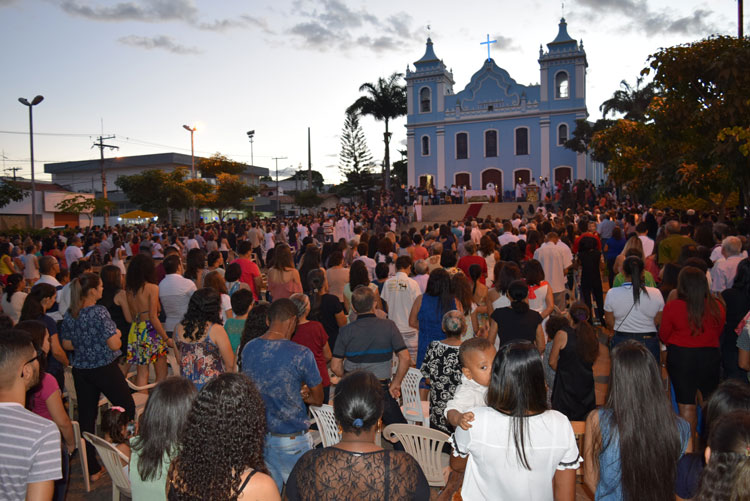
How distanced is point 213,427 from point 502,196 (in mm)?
35876

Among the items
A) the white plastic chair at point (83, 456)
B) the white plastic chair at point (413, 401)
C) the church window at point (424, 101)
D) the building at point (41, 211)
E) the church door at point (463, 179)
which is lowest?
the white plastic chair at point (83, 456)

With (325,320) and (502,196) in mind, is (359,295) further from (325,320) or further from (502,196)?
(502,196)

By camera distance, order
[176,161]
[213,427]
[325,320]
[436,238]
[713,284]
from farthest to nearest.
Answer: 1. [176,161]
2. [436,238]
3. [713,284]
4. [325,320]
5. [213,427]

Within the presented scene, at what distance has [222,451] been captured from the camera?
7.07 feet

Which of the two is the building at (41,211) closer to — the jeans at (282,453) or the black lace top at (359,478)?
the jeans at (282,453)

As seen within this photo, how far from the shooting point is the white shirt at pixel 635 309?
5.07 metres

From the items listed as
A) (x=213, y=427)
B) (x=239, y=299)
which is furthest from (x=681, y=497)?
(x=239, y=299)

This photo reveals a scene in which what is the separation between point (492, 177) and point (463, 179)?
2051mm

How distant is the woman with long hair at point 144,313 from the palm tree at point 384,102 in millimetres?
36333

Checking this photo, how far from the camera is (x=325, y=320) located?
578 cm

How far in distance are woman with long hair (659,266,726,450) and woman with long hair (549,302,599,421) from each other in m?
0.79

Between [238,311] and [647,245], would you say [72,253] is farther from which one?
[647,245]

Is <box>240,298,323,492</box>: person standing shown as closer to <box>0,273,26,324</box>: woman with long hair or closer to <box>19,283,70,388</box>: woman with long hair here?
<box>19,283,70,388</box>: woman with long hair

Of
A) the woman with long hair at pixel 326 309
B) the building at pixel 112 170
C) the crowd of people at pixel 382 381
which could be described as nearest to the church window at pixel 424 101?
the building at pixel 112 170
